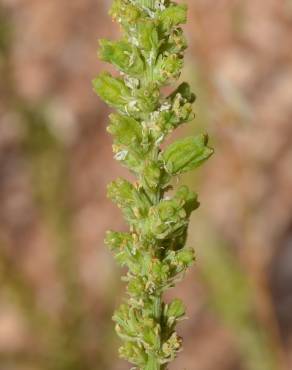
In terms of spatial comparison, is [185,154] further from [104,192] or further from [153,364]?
[104,192]

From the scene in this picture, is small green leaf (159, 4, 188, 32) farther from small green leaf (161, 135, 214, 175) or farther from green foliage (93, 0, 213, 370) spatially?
small green leaf (161, 135, 214, 175)

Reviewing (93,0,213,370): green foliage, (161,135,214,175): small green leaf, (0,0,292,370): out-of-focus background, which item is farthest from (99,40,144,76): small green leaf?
(0,0,292,370): out-of-focus background

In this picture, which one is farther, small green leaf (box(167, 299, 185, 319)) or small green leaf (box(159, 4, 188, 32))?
small green leaf (box(167, 299, 185, 319))

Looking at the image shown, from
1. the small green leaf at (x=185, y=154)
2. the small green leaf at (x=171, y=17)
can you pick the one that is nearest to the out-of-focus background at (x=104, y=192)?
the small green leaf at (x=185, y=154)

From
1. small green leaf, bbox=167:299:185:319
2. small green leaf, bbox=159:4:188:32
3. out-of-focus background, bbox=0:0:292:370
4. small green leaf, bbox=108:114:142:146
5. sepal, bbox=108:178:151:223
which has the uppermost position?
out-of-focus background, bbox=0:0:292:370

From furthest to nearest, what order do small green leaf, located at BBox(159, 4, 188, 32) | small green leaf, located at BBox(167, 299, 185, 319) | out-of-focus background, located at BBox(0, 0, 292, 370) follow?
1. out-of-focus background, located at BBox(0, 0, 292, 370)
2. small green leaf, located at BBox(167, 299, 185, 319)
3. small green leaf, located at BBox(159, 4, 188, 32)

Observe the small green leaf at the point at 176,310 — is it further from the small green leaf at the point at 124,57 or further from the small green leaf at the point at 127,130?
the small green leaf at the point at 124,57

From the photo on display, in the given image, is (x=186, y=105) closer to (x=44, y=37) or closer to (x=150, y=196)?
(x=150, y=196)

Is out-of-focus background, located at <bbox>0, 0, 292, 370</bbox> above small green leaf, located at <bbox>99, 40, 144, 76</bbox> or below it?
above
